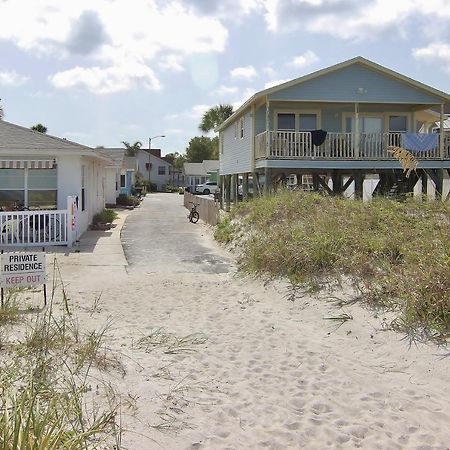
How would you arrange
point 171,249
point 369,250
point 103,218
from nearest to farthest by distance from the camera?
point 369,250 → point 171,249 → point 103,218

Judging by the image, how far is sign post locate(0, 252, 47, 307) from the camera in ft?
24.0

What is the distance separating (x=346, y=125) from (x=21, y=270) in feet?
57.9

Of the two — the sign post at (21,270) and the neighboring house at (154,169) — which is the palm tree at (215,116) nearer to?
the neighboring house at (154,169)

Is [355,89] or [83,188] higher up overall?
[355,89]

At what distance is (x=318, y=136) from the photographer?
63.8 ft

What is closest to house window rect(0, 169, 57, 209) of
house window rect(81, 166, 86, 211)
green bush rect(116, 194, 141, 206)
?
house window rect(81, 166, 86, 211)

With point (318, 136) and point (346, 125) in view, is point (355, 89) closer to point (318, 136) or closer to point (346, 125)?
point (346, 125)

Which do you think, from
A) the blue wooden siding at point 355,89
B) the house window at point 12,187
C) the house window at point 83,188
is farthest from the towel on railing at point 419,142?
the house window at point 12,187

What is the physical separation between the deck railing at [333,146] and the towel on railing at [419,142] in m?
0.27

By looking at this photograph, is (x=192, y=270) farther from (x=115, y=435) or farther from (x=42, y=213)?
(x=115, y=435)

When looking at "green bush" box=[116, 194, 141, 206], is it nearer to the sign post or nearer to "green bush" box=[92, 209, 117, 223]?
"green bush" box=[92, 209, 117, 223]

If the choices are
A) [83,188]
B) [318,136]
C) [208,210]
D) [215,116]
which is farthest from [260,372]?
[215,116]

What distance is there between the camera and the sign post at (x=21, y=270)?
7.31 metres

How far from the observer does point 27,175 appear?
15.6 m
